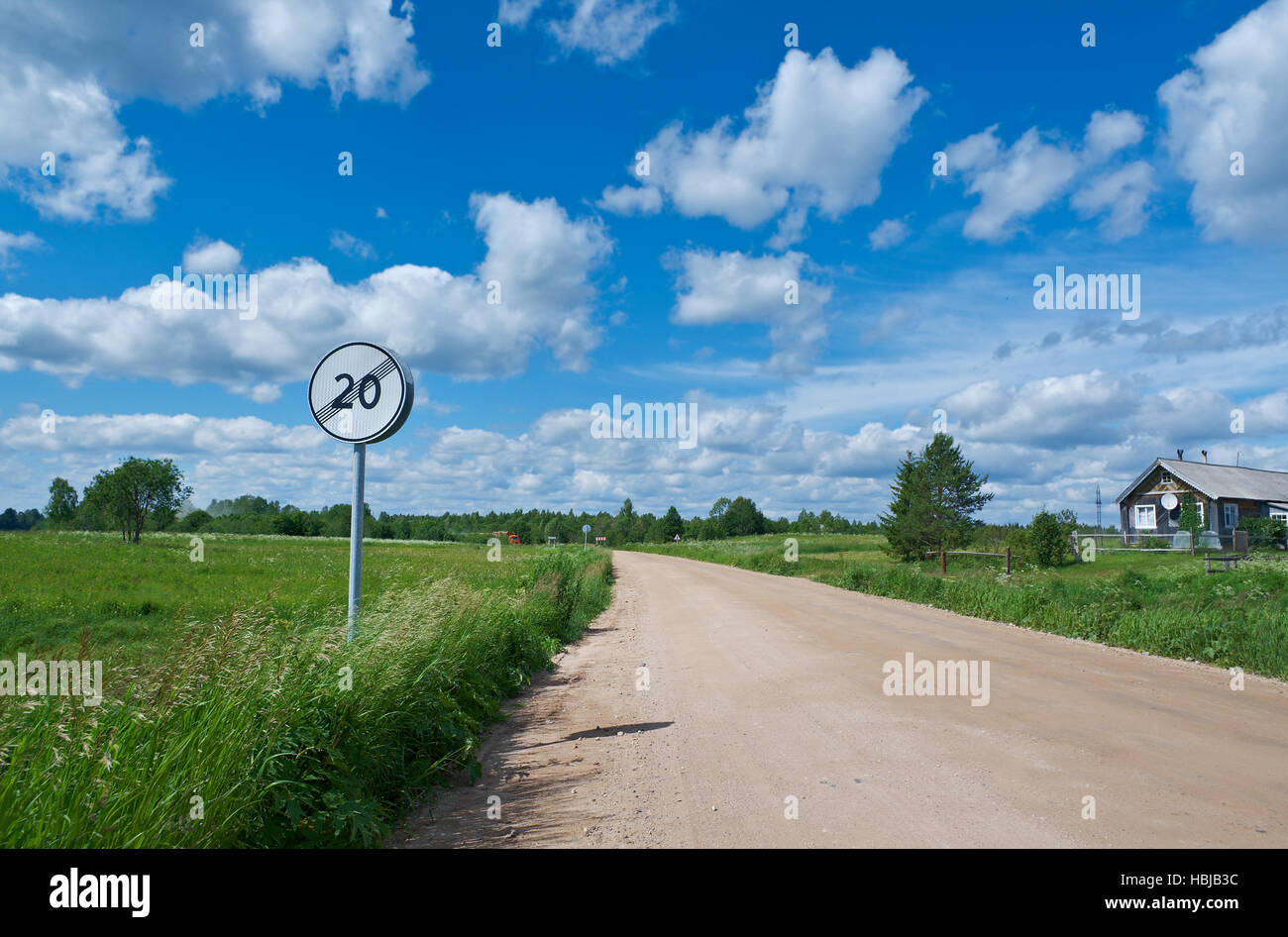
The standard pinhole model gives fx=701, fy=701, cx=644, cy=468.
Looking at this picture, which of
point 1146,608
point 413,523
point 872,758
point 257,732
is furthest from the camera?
point 413,523

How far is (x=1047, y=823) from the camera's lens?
434 centimetres

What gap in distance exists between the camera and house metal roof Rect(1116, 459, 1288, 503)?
44.2 metres

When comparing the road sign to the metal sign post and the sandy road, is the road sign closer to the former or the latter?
the metal sign post

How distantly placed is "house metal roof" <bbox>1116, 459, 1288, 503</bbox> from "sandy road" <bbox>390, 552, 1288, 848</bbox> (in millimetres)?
43330

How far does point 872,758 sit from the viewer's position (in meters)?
5.76

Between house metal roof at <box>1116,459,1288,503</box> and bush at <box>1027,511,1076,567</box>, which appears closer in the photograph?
bush at <box>1027,511,1076,567</box>

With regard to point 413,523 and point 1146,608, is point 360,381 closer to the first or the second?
point 1146,608

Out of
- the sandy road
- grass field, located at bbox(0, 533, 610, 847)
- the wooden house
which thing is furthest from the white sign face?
the wooden house

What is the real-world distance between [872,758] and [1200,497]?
1985 inches

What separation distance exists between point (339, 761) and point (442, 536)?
452 ft

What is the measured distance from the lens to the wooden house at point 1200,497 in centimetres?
4331

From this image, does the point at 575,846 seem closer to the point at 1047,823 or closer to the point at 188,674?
the point at 188,674

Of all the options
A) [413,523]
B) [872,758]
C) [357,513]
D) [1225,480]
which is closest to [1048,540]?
[1225,480]
